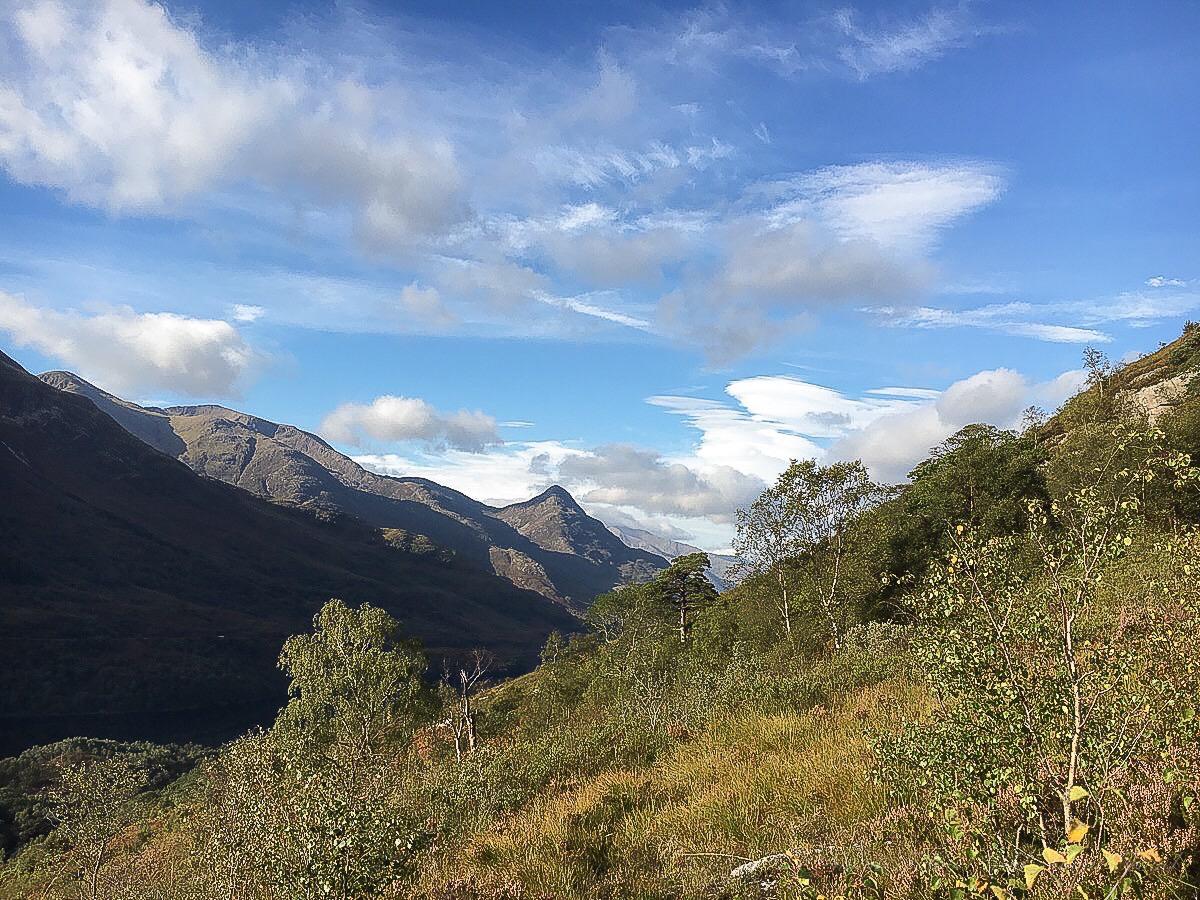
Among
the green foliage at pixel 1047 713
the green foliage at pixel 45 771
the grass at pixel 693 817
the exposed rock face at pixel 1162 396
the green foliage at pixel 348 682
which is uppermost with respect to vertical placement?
the exposed rock face at pixel 1162 396

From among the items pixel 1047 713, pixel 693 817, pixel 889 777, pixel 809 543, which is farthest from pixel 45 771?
pixel 1047 713

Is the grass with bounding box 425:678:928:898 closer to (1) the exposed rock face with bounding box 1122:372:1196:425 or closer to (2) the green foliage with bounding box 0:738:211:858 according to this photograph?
(1) the exposed rock face with bounding box 1122:372:1196:425

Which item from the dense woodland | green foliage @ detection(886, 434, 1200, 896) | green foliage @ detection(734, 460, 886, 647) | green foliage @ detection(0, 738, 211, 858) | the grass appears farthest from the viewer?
green foliage @ detection(0, 738, 211, 858)

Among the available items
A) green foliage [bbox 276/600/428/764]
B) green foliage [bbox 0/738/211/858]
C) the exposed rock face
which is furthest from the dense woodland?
green foliage [bbox 0/738/211/858]

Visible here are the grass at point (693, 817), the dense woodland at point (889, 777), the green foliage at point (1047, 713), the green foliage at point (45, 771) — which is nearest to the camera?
the green foliage at point (1047, 713)

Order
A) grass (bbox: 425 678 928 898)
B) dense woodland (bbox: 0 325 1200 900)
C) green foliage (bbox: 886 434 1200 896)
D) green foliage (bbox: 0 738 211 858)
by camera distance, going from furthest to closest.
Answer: green foliage (bbox: 0 738 211 858) < grass (bbox: 425 678 928 898) < dense woodland (bbox: 0 325 1200 900) < green foliage (bbox: 886 434 1200 896)

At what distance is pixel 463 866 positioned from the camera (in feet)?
31.1

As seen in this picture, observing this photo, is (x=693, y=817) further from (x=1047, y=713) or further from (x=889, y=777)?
(x=1047, y=713)

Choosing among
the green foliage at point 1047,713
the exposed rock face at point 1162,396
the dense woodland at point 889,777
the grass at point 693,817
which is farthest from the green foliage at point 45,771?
the exposed rock face at point 1162,396

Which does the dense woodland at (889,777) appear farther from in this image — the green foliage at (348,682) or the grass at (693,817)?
the green foliage at (348,682)

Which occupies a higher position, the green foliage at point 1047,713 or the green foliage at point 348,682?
the green foliage at point 1047,713

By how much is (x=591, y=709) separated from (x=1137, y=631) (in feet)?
138

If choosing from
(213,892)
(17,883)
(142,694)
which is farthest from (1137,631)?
(142,694)

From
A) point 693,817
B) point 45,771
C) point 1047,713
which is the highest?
point 1047,713
